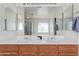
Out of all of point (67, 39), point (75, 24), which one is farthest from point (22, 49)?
point (75, 24)

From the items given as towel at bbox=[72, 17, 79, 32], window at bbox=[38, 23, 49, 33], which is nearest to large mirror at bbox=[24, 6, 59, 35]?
window at bbox=[38, 23, 49, 33]

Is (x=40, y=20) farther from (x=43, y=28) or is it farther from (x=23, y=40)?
(x=23, y=40)

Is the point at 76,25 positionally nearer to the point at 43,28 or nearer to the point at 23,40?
the point at 43,28

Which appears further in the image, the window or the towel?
the window

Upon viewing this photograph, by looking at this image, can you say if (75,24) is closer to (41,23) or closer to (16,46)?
(41,23)

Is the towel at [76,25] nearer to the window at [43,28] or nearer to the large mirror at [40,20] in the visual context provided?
the large mirror at [40,20]

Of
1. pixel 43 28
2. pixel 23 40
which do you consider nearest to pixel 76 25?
pixel 43 28

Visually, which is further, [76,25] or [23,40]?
[23,40]

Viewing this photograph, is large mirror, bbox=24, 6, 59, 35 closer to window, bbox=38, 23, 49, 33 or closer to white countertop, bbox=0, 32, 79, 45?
window, bbox=38, 23, 49, 33

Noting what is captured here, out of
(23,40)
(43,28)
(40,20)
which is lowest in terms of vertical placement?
(23,40)

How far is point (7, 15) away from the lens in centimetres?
238

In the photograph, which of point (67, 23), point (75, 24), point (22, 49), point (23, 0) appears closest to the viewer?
point (23, 0)

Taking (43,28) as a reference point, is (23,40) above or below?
below

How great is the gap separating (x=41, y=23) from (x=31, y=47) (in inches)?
20.1
